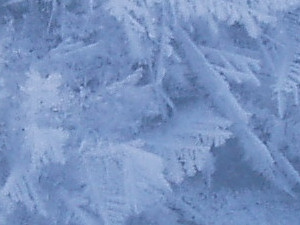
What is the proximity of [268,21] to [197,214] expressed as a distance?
1.57ft

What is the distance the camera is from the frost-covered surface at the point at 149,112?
99 cm

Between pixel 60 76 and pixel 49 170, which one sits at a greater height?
pixel 60 76

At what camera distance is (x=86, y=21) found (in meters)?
1.09

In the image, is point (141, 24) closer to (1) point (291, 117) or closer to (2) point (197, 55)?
(2) point (197, 55)

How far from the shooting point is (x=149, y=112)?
1073mm

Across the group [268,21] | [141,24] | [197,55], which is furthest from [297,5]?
[141,24]

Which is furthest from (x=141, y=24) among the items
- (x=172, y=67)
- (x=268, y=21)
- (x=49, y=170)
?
(x=49, y=170)

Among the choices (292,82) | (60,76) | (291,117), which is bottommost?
(291,117)

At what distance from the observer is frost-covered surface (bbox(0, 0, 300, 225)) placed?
99 cm

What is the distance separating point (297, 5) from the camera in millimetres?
1072

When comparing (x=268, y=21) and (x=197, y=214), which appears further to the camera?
(x=197, y=214)

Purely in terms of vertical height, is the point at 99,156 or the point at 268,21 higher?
the point at 268,21

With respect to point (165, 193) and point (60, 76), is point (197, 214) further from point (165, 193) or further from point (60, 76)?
point (60, 76)

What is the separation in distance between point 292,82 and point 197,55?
0.73ft
